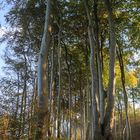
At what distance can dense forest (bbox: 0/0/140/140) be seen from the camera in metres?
11.2

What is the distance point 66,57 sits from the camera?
24.5 metres

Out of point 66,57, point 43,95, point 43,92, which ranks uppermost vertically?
point 66,57

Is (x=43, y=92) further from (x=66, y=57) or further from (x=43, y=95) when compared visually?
(x=66, y=57)

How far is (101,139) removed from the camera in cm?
1316

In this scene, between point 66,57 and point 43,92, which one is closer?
point 43,92

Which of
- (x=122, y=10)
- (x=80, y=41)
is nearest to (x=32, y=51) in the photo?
(x=80, y=41)

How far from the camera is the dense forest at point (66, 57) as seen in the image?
36.9 feet

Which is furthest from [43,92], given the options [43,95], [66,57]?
[66,57]

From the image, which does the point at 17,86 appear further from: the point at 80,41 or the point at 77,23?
the point at 77,23

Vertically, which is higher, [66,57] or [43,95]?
[66,57]

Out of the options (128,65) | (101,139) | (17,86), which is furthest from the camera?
(17,86)

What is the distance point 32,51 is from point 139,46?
8.78 metres

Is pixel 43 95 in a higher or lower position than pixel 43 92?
lower

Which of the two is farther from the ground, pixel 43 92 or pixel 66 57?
pixel 66 57
